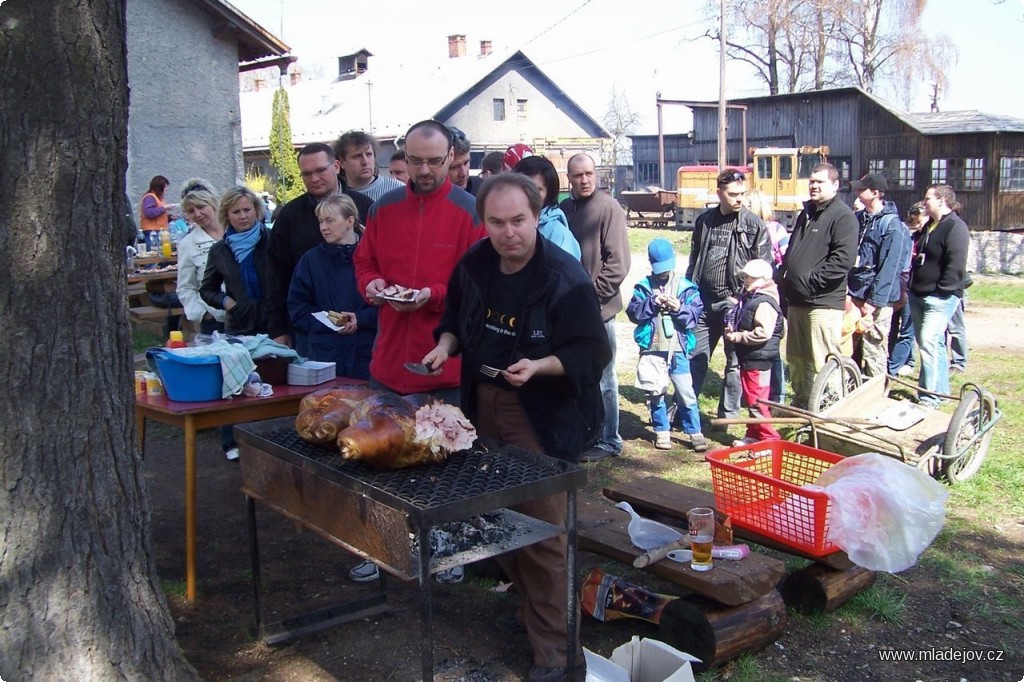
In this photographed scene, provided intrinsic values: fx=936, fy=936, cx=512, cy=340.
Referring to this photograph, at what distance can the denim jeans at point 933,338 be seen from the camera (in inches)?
301

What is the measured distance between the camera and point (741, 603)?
12.0ft

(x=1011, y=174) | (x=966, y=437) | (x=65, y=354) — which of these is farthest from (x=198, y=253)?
(x=1011, y=174)

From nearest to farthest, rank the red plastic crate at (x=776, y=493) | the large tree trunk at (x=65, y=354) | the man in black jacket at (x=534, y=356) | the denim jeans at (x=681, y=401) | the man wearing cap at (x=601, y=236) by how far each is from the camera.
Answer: the large tree trunk at (x=65, y=354)
the man in black jacket at (x=534, y=356)
the red plastic crate at (x=776, y=493)
the man wearing cap at (x=601, y=236)
the denim jeans at (x=681, y=401)

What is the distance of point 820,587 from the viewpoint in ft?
13.0

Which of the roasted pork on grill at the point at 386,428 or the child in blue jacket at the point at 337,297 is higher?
the child in blue jacket at the point at 337,297

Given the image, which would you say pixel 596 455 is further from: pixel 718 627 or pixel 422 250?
pixel 718 627

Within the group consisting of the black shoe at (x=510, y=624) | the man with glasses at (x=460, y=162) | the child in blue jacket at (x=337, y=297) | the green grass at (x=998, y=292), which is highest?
the man with glasses at (x=460, y=162)

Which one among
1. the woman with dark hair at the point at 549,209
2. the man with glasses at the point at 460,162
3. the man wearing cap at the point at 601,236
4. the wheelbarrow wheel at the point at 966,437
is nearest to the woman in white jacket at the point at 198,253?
the man with glasses at the point at 460,162

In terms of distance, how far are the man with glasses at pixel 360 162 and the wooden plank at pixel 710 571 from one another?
262cm

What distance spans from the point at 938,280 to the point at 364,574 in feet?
18.5

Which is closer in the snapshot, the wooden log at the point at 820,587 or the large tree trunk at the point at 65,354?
the large tree trunk at the point at 65,354

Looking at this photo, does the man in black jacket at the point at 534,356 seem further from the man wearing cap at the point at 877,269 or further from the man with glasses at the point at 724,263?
the man wearing cap at the point at 877,269

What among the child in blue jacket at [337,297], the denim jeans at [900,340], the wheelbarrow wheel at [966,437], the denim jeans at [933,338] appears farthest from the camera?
the denim jeans at [900,340]

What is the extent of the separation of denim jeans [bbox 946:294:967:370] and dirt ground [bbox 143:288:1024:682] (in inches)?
169
